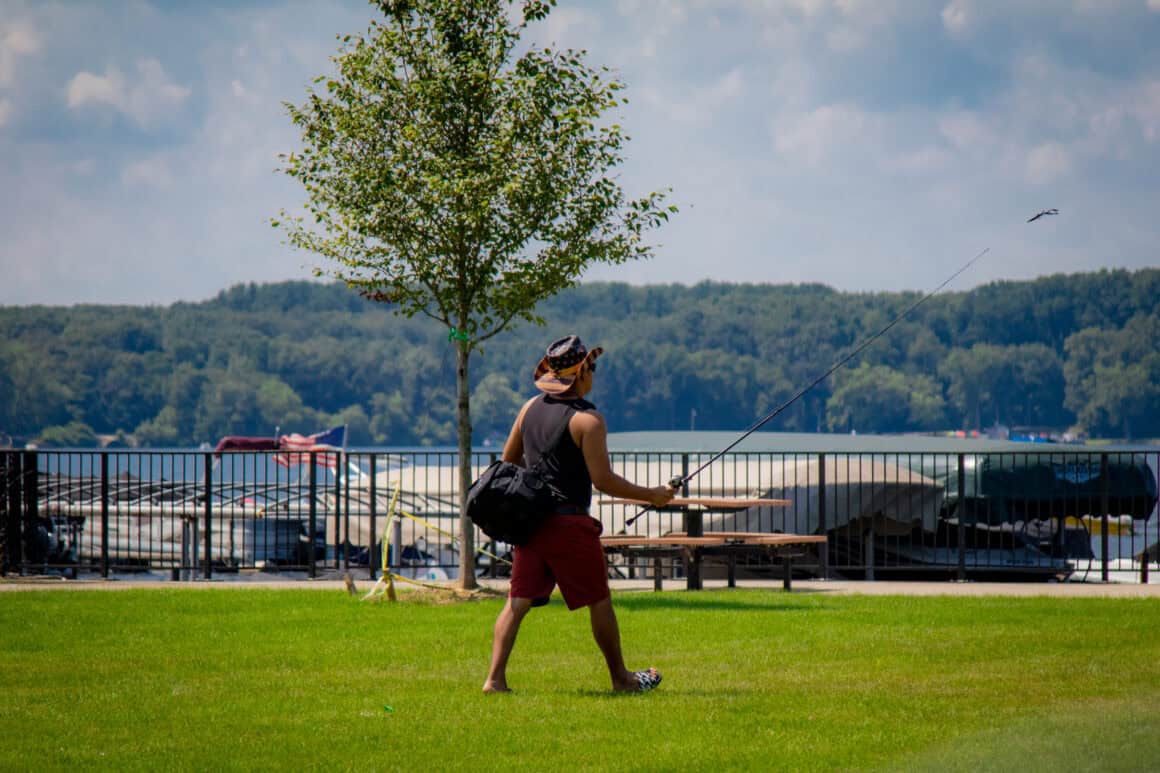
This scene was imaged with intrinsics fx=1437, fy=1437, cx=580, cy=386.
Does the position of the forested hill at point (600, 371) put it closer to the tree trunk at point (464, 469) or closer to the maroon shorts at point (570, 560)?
the tree trunk at point (464, 469)

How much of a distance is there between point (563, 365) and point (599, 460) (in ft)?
1.89

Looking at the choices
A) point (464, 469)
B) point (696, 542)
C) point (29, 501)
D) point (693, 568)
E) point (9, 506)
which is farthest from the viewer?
point (29, 501)

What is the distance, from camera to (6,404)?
122625 mm

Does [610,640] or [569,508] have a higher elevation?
[569,508]

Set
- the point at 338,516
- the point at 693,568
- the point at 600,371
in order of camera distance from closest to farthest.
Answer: the point at 693,568 < the point at 338,516 < the point at 600,371

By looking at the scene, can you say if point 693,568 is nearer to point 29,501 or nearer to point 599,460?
point 599,460

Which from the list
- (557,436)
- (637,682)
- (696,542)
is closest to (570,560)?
(557,436)

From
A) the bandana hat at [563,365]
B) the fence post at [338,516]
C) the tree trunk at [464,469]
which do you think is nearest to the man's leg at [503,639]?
the bandana hat at [563,365]

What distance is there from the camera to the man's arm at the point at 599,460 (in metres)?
7.61

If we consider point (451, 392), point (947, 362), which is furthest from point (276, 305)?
point (947, 362)

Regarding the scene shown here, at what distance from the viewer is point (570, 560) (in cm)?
773

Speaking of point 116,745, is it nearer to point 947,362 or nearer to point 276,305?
point 947,362

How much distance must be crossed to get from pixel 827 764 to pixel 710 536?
8967 mm

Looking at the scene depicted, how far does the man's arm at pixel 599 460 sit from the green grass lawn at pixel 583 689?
1.10 m
